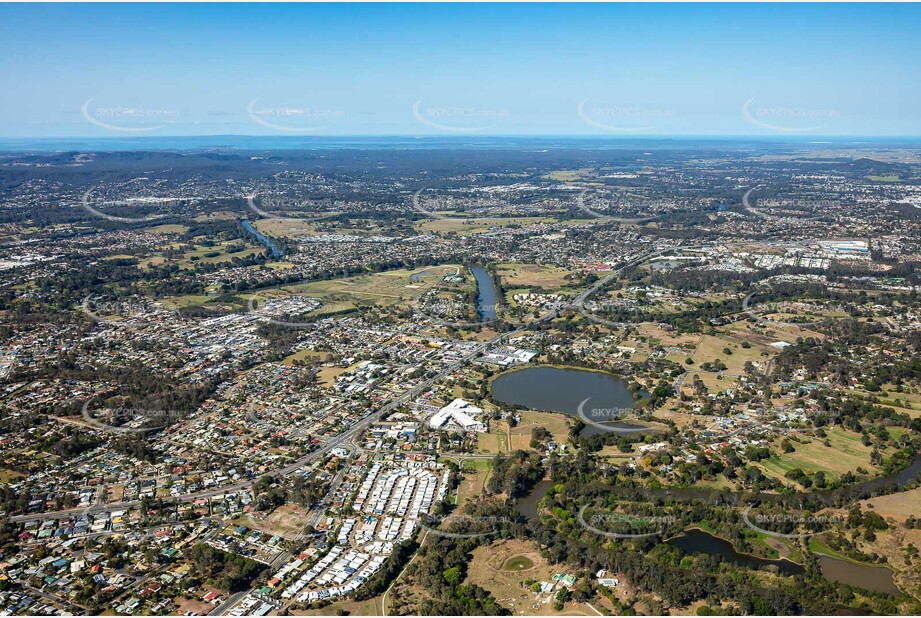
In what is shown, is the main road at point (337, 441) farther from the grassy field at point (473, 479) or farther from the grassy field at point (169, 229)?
the grassy field at point (169, 229)

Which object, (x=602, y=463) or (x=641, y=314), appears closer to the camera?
(x=602, y=463)

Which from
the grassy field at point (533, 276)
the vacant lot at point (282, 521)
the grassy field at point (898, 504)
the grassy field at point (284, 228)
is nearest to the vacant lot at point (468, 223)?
the grassy field at point (284, 228)

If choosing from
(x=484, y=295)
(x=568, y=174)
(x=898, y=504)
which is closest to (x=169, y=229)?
(x=484, y=295)

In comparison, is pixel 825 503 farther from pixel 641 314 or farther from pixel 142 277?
pixel 142 277

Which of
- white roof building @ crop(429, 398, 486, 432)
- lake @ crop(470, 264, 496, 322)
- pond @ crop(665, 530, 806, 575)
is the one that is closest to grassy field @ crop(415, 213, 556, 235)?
lake @ crop(470, 264, 496, 322)

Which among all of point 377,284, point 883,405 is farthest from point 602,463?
point 377,284

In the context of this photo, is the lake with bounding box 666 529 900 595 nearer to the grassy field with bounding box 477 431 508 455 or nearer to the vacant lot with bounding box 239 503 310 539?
the grassy field with bounding box 477 431 508 455
